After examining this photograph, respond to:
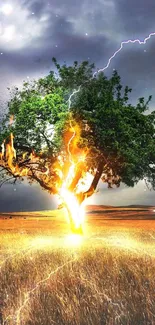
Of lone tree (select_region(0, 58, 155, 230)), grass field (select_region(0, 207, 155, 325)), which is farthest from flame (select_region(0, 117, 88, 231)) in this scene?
grass field (select_region(0, 207, 155, 325))

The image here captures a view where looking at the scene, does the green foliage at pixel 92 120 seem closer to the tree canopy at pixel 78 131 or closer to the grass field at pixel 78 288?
the tree canopy at pixel 78 131

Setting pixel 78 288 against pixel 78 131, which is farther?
pixel 78 131

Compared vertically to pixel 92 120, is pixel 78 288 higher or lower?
lower

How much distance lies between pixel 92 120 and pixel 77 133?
1471 mm

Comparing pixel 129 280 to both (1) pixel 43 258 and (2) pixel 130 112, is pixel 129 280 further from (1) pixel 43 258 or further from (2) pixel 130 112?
→ (2) pixel 130 112

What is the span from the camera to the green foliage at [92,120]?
29250 millimetres

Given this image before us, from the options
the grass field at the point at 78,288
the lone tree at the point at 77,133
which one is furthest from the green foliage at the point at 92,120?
the grass field at the point at 78,288

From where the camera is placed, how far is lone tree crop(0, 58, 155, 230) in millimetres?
29344

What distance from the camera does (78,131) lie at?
2956 centimetres

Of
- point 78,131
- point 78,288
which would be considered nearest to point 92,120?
point 78,131

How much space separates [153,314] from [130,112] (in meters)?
24.3

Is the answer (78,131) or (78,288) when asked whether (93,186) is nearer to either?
(78,131)

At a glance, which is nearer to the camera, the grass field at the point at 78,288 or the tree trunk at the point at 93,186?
the grass field at the point at 78,288

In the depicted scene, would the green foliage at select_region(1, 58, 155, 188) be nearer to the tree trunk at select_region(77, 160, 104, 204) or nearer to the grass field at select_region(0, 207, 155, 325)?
the tree trunk at select_region(77, 160, 104, 204)
